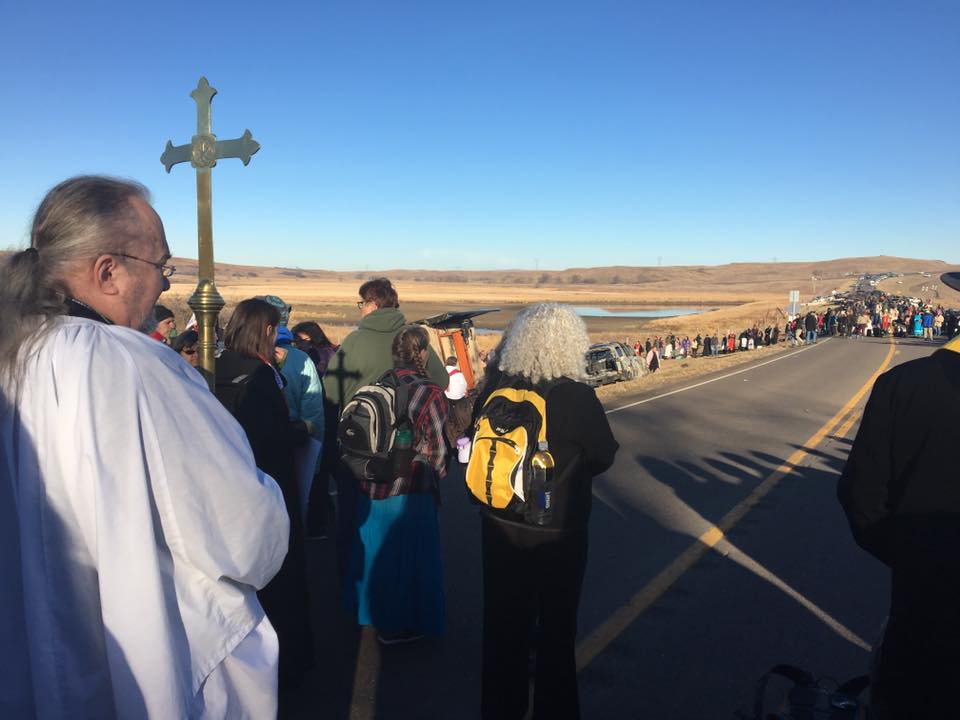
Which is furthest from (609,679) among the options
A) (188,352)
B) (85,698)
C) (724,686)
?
(188,352)

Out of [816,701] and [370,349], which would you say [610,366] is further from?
[816,701]

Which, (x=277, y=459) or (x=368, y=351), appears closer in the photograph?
(x=277, y=459)

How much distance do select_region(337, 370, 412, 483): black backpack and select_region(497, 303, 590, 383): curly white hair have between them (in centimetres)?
99

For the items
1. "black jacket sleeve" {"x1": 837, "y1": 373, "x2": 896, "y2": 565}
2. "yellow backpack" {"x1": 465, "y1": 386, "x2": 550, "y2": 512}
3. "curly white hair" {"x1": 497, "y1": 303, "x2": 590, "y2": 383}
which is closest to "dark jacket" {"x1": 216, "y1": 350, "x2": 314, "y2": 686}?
"yellow backpack" {"x1": 465, "y1": 386, "x2": 550, "y2": 512}

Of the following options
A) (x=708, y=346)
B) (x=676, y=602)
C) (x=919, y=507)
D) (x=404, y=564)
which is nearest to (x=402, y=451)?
(x=404, y=564)

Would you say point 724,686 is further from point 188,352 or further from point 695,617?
point 188,352

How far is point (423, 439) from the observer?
4.23 m

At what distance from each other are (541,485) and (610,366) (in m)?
20.5

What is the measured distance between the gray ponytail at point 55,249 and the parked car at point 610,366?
21181 mm

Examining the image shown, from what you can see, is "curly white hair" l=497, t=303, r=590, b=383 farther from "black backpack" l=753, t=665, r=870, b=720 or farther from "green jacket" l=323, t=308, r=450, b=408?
"green jacket" l=323, t=308, r=450, b=408

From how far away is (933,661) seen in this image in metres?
2.05

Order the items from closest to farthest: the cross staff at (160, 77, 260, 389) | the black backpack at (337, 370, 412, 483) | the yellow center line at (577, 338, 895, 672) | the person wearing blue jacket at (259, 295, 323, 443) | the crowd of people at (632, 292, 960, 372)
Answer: the cross staff at (160, 77, 260, 389), the black backpack at (337, 370, 412, 483), the yellow center line at (577, 338, 895, 672), the person wearing blue jacket at (259, 295, 323, 443), the crowd of people at (632, 292, 960, 372)

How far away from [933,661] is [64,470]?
2.24 meters

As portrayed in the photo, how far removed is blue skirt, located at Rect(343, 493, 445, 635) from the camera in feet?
14.0
